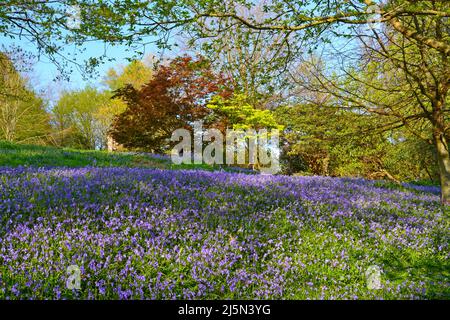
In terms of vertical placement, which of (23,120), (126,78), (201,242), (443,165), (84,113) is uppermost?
(126,78)

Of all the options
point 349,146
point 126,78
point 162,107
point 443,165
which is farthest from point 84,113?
point 443,165

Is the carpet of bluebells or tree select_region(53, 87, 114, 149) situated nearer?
the carpet of bluebells

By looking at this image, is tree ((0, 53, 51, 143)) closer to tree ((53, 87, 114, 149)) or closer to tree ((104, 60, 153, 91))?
tree ((53, 87, 114, 149))

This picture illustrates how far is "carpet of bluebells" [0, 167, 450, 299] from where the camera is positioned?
145 inches

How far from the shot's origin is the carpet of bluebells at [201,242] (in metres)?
3.67

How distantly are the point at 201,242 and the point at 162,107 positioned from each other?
14339mm

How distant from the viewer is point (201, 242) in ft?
15.0

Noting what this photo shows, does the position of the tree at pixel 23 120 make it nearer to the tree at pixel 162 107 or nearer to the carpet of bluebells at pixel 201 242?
the tree at pixel 162 107

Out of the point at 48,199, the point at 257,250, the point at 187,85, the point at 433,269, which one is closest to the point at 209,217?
the point at 257,250

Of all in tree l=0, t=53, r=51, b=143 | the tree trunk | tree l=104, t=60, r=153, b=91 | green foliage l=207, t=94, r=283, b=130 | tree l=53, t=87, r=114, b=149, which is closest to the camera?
the tree trunk

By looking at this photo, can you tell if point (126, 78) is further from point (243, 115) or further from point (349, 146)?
point (349, 146)

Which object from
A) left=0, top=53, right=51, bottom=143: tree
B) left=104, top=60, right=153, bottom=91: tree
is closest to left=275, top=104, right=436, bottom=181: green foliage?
left=104, top=60, right=153, bottom=91: tree

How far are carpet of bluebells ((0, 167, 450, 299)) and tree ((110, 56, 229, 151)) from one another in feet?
Answer: 37.9
